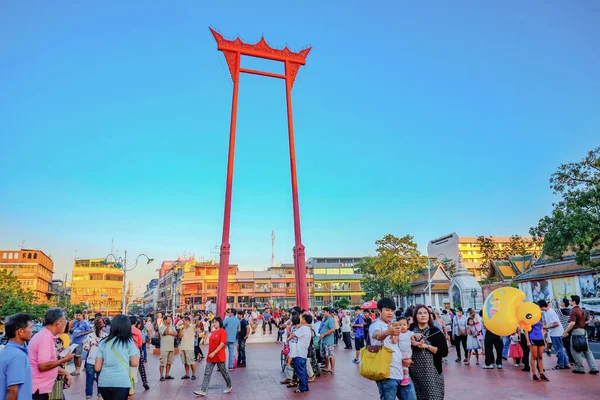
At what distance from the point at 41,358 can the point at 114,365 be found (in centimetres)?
62

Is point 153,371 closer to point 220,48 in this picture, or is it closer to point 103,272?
point 220,48

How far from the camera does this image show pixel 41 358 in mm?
3863

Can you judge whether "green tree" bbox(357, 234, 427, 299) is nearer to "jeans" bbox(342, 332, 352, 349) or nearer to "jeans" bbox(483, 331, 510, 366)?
"jeans" bbox(342, 332, 352, 349)

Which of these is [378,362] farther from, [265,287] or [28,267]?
[28,267]

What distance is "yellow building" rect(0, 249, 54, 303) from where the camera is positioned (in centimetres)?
5962

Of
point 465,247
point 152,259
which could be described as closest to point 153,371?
point 152,259

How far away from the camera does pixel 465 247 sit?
89062mm

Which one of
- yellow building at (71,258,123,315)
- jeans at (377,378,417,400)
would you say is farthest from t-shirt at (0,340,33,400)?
yellow building at (71,258,123,315)

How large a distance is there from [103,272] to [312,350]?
70.3 m

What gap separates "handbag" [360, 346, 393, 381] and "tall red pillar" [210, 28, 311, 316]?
53.0 feet

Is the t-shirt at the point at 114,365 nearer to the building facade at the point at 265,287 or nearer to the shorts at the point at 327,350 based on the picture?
the shorts at the point at 327,350

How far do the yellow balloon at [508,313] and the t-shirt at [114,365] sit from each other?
5.89 m

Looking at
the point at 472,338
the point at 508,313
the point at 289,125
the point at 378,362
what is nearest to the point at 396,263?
the point at 289,125

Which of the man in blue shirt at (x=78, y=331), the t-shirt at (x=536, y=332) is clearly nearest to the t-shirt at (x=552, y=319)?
the t-shirt at (x=536, y=332)
